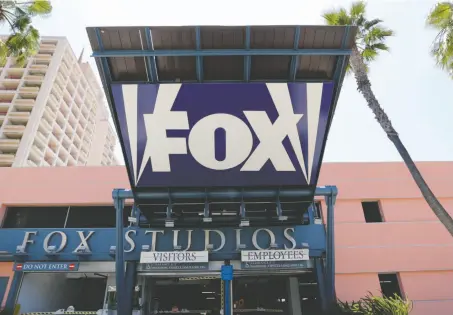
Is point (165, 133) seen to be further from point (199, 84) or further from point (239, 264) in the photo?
point (239, 264)

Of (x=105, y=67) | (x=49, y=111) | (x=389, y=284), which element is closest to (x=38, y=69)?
(x=49, y=111)

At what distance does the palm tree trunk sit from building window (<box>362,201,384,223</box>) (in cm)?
366

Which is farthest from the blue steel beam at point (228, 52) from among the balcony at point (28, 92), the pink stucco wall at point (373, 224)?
the balcony at point (28, 92)

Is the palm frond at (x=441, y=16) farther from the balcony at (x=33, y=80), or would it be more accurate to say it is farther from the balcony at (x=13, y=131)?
the balcony at (x=33, y=80)

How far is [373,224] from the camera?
13.4 m

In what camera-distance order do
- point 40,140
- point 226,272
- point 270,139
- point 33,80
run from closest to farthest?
1. point 270,139
2. point 226,272
3. point 40,140
4. point 33,80

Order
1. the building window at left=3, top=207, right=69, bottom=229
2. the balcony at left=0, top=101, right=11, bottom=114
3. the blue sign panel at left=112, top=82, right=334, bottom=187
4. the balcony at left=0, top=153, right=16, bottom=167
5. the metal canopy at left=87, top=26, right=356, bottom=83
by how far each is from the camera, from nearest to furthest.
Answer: the metal canopy at left=87, top=26, right=356, bottom=83, the blue sign panel at left=112, top=82, right=334, bottom=187, the building window at left=3, top=207, right=69, bottom=229, the balcony at left=0, top=153, right=16, bottom=167, the balcony at left=0, top=101, right=11, bottom=114

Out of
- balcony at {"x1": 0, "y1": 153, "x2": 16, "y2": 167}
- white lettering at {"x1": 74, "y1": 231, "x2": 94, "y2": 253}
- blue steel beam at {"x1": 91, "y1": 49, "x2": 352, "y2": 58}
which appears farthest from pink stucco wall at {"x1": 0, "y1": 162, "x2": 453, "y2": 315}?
balcony at {"x1": 0, "y1": 153, "x2": 16, "y2": 167}

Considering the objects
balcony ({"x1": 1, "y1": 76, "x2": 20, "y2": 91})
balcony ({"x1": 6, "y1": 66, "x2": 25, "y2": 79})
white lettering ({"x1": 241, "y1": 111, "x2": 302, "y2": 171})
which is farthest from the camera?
balcony ({"x1": 6, "y1": 66, "x2": 25, "y2": 79})

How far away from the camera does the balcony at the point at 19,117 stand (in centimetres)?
4391

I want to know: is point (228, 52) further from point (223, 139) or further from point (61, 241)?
point (61, 241)

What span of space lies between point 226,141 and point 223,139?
0.36 ft

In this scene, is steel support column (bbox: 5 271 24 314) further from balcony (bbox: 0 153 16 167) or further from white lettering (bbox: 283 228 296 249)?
balcony (bbox: 0 153 16 167)

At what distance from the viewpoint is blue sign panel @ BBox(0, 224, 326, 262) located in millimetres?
12180
